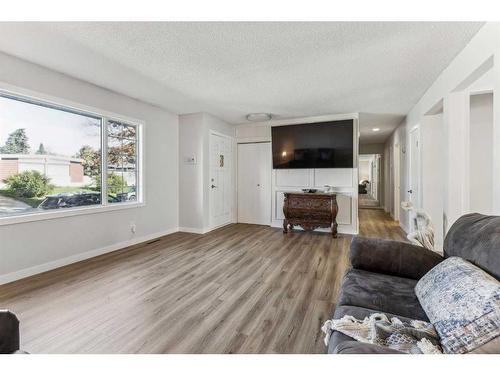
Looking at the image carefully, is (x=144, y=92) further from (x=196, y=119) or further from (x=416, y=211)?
(x=416, y=211)

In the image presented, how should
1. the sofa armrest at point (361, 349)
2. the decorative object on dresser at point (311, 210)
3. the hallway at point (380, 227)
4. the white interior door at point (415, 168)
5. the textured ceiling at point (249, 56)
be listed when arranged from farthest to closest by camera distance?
1. the hallway at point (380, 227)
2. the decorative object on dresser at point (311, 210)
3. the white interior door at point (415, 168)
4. the textured ceiling at point (249, 56)
5. the sofa armrest at point (361, 349)

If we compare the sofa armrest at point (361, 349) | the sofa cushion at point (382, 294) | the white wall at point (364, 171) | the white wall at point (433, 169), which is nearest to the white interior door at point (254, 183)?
the white wall at point (433, 169)

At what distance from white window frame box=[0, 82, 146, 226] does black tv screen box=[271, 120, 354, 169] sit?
2.60m

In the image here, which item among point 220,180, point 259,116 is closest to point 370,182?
point 259,116

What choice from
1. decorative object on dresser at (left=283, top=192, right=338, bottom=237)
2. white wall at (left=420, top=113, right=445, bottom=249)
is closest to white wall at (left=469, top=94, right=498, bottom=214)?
white wall at (left=420, top=113, right=445, bottom=249)

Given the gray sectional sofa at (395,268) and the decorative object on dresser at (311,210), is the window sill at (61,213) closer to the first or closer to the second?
the decorative object on dresser at (311,210)

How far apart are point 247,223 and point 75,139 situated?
3.58 m

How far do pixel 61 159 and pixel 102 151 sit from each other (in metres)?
0.54

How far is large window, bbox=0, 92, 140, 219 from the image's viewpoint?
2.47 m

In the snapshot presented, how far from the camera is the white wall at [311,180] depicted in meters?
4.62

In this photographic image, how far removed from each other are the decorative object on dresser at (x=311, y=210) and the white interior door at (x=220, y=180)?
1360 mm

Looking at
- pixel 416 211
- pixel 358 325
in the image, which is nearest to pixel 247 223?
pixel 416 211

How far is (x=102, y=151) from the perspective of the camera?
338 centimetres

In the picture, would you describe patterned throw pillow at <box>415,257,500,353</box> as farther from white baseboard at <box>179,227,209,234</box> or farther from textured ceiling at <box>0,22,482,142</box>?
white baseboard at <box>179,227,209,234</box>
